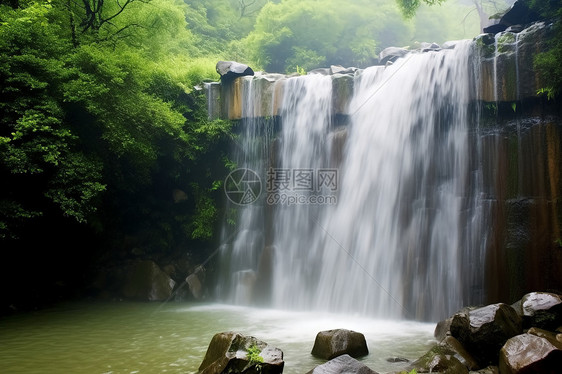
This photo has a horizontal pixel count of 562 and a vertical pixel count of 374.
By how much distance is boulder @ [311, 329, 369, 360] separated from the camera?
19.4 feet

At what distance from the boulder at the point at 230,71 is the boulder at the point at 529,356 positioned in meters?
10.9

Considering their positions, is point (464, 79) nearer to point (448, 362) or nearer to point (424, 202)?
point (424, 202)

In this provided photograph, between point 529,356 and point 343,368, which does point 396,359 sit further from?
point 529,356

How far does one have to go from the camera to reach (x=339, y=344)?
5949mm

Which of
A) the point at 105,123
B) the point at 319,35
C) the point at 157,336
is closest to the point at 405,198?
the point at 157,336

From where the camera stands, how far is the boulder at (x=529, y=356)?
14.2 feet

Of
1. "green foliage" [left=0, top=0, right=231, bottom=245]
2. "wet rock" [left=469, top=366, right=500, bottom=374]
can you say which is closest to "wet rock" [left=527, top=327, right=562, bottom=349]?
"wet rock" [left=469, top=366, right=500, bottom=374]

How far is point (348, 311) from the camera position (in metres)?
9.77

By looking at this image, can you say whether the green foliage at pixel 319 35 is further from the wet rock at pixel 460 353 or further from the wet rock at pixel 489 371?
the wet rock at pixel 489 371

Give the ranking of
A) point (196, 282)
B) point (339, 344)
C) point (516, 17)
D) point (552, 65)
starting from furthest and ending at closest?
point (196, 282) < point (516, 17) < point (552, 65) < point (339, 344)

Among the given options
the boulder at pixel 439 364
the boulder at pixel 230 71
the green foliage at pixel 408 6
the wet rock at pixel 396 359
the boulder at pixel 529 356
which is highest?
the green foliage at pixel 408 6

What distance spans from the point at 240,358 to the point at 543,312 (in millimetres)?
4539

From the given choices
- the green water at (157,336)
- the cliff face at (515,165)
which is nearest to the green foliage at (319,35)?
the cliff face at (515,165)

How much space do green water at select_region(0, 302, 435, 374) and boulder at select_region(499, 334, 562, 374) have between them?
4.68 feet
